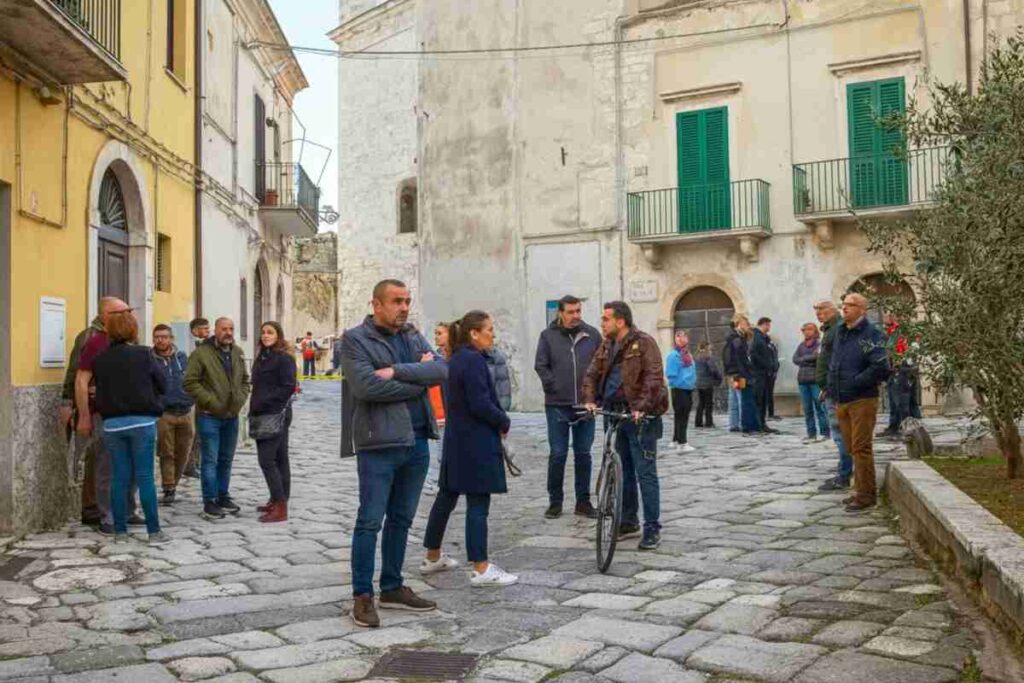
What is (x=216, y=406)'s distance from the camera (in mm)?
9062

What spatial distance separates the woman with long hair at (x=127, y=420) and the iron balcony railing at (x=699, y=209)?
46.8ft

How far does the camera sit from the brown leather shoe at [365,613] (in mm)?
5348

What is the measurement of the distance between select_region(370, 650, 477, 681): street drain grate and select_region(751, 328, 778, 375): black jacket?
36.0ft

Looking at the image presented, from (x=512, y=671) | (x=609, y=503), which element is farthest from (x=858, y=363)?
(x=512, y=671)

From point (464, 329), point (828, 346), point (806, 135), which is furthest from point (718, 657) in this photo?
point (806, 135)

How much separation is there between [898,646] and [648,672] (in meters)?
1.16

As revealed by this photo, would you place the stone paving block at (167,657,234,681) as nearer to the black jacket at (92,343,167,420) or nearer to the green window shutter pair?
the black jacket at (92,343,167,420)

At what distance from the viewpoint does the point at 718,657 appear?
469 cm

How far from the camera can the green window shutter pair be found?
19016 millimetres

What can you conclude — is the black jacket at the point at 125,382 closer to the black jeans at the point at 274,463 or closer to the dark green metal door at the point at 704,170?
the black jeans at the point at 274,463

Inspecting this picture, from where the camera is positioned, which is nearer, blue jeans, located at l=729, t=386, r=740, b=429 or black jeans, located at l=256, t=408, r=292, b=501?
black jeans, located at l=256, t=408, r=292, b=501

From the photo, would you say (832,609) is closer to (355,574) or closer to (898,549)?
(898,549)

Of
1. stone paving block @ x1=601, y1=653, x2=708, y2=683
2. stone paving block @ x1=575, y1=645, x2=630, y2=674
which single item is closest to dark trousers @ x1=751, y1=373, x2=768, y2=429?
stone paving block @ x1=575, y1=645, x2=630, y2=674

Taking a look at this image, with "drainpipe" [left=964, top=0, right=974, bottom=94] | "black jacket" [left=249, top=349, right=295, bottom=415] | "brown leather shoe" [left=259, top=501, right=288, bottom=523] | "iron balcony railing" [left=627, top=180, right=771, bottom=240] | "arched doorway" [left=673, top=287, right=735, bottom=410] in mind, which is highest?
"drainpipe" [left=964, top=0, right=974, bottom=94]
